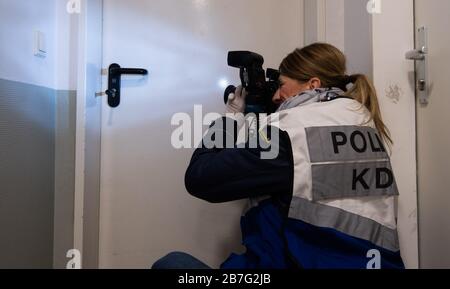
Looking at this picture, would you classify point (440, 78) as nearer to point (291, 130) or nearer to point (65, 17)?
point (291, 130)

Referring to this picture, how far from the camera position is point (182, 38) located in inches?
48.5

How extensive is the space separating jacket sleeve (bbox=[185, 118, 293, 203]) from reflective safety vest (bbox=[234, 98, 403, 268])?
0.02 m

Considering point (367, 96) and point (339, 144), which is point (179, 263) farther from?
point (367, 96)

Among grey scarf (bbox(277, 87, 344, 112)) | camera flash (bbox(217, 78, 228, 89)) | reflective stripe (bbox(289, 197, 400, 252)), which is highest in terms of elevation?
camera flash (bbox(217, 78, 228, 89))

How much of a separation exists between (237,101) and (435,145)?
1.88 ft

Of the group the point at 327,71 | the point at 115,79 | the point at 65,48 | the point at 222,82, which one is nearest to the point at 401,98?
the point at 327,71

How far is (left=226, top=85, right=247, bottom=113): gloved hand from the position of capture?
0.92 m

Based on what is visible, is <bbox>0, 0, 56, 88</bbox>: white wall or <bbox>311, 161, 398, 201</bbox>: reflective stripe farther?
<bbox>0, 0, 56, 88</bbox>: white wall

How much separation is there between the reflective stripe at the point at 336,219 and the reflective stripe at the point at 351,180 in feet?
0.09

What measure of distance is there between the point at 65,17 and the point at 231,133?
0.78m

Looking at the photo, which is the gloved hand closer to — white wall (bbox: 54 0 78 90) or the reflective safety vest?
the reflective safety vest

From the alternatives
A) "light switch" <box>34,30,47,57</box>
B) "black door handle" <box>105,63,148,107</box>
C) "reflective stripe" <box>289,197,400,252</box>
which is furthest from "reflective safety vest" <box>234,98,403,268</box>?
"light switch" <box>34,30,47,57</box>
